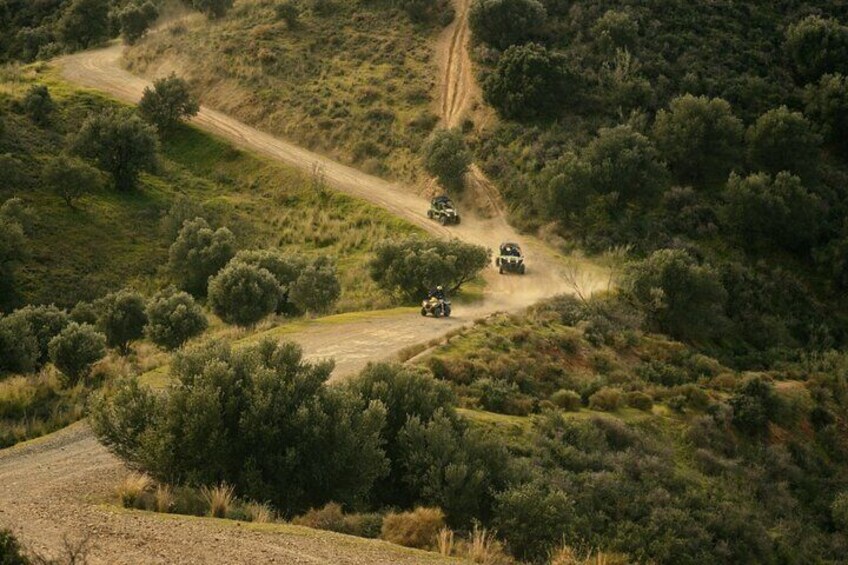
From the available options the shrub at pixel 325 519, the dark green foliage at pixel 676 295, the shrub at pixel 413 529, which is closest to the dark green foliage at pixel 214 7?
the dark green foliage at pixel 676 295

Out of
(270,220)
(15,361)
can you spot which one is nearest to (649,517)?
(15,361)

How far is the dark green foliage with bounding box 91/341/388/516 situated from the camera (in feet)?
54.0

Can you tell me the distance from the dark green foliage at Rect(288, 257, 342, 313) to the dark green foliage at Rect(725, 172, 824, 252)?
27.2 metres

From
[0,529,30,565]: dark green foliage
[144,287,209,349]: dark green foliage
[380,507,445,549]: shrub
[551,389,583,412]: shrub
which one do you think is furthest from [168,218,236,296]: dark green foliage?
[0,529,30,565]: dark green foliage

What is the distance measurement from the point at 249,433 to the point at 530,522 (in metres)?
6.09

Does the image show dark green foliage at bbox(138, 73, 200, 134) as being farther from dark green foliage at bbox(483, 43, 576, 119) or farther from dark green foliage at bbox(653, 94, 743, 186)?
dark green foliage at bbox(653, 94, 743, 186)

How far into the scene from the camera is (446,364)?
29.7m

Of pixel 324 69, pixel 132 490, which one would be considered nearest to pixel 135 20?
pixel 324 69

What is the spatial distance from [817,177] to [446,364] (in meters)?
40.0

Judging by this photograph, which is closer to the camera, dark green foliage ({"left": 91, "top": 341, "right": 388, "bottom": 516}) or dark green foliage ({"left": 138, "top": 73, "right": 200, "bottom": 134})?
dark green foliage ({"left": 91, "top": 341, "right": 388, "bottom": 516})

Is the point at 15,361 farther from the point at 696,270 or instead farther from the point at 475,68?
the point at 475,68

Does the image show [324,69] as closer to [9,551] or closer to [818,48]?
[818,48]

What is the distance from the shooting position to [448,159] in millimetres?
58688

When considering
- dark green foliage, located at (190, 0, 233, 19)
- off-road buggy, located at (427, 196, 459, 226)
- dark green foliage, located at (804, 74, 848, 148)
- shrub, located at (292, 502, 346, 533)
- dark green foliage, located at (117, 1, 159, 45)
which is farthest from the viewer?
dark green foliage, located at (117, 1, 159, 45)
